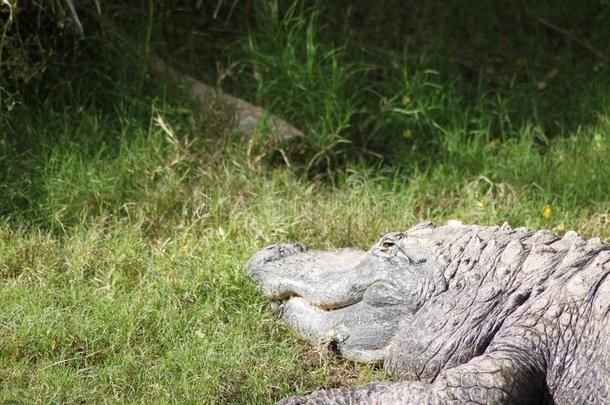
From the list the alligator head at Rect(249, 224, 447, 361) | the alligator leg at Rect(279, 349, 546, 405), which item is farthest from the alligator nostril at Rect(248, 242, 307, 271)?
the alligator leg at Rect(279, 349, 546, 405)

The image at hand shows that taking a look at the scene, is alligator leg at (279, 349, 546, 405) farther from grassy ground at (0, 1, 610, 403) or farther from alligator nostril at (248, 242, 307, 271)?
alligator nostril at (248, 242, 307, 271)

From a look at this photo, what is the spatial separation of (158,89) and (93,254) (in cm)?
157

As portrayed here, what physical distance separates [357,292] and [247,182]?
1.56 metres

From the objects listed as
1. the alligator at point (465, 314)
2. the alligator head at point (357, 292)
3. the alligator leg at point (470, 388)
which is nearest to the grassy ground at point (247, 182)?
the alligator head at point (357, 292)

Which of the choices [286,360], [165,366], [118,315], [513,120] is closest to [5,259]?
[118,315]

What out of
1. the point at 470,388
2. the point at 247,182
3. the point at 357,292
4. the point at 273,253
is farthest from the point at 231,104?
the point at 470,388

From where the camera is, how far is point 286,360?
468cm

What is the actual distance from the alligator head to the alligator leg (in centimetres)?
43

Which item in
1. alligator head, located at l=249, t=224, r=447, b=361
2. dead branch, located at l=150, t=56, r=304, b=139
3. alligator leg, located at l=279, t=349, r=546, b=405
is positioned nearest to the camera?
alligator leg, located at l=279, t=349, r=546, b=405

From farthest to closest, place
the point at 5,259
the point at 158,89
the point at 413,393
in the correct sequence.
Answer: the point at 158,89 → the point at 5,259 → the point at 413,393

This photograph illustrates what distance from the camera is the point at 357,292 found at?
4777 mm

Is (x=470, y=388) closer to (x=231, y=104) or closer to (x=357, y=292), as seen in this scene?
(x=357, y=292)

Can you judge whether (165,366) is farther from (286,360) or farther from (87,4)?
(87,4)

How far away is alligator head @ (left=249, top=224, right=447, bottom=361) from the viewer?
464 cm
